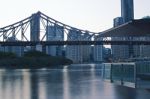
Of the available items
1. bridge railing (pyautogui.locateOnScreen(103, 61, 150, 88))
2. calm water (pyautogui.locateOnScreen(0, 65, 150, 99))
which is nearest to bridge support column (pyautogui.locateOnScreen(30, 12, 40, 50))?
calm water (pyautogui.locateOnScreen(0, 65, 150, 99))

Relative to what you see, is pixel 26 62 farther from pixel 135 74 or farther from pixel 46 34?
pixel 135 74

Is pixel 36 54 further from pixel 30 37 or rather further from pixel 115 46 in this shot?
pixel 115 46

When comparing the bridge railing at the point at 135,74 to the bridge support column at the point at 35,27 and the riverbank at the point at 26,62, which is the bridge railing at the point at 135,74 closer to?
the riverbank at the point at 26,62

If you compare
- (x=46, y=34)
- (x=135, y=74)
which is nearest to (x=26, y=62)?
(x=46, y=34)

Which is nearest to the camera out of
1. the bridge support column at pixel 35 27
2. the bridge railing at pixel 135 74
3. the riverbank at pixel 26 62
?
the bridge railing at pixel 135 74

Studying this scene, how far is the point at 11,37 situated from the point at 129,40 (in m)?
41.5

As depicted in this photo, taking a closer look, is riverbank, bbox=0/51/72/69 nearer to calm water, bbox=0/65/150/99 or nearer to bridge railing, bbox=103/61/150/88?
calm water, bbox=0/65/150/99

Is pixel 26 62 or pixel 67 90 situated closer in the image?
pixel 67 90

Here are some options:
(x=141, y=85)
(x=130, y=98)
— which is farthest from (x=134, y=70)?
(x=130, y=98)

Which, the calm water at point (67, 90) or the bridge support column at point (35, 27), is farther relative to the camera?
the bridge support column at point (35, 27)

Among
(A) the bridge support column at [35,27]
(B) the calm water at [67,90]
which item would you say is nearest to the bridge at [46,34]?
(A) the bridge support column at [35,27]

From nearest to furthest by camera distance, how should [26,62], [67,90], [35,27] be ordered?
[67,90] → [26,62] → [35,27]

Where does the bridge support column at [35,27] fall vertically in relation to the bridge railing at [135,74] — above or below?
above

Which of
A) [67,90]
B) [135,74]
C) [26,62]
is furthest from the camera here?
[26,62]
